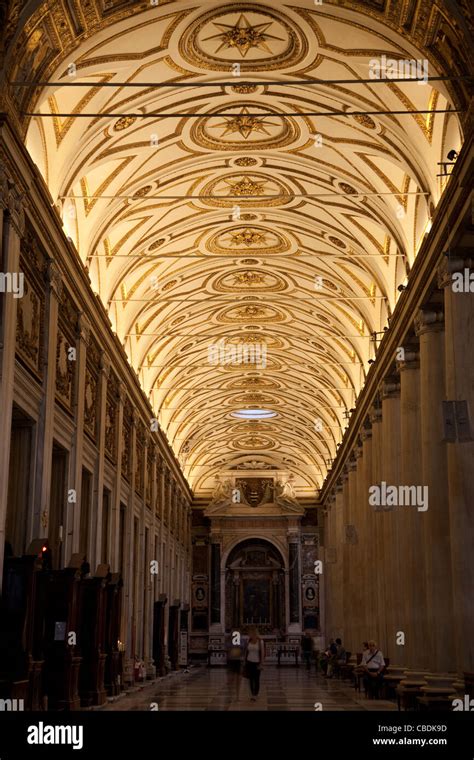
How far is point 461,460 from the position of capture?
1346cm

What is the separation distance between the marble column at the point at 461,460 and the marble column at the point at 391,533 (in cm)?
563

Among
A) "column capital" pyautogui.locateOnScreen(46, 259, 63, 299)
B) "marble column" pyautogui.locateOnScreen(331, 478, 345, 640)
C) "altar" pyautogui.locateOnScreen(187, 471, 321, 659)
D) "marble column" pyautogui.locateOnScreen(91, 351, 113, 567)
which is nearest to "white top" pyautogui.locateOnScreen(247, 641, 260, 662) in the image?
"marble column" pyautogui.locateOnScreen(91, 351, 113, 567)

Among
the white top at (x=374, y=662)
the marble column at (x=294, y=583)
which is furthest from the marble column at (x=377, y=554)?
the marble column at (x=294, y=583)

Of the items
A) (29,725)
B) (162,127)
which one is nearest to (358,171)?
(162,127)

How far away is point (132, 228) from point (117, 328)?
11.4ft

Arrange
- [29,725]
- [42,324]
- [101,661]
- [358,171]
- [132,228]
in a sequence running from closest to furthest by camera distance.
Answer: [29,725], [42,324], [101,661], [358,171], [132,228]

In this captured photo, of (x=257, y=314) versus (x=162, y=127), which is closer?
(x=162, y=127)

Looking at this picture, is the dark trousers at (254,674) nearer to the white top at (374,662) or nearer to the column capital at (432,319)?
the white top at (374,662)

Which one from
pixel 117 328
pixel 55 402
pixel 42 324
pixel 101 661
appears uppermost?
pixel 117 328

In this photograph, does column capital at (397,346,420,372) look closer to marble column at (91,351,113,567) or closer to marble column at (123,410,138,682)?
marble column at (91,351,113,567)

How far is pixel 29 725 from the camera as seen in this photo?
829cm

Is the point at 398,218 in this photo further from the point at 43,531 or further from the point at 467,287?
the point at 43,531

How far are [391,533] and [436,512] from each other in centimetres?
499

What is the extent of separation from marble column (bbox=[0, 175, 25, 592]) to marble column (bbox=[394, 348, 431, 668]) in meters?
7.44
